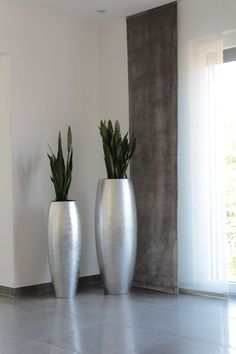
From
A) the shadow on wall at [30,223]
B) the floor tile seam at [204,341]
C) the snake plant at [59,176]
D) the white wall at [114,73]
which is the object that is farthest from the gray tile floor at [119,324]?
the white wall at [114,73]

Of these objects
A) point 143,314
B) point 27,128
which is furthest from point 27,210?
point 143,314

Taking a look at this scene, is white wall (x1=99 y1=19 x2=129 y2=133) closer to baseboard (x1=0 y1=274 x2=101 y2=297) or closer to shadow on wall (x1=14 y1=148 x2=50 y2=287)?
shadow on wall (x1=14 y1=148 x2=50 y2=287)

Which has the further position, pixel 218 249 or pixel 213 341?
pixel 218 249

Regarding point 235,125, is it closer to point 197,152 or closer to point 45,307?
point 197,152

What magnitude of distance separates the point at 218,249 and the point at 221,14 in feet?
6.76

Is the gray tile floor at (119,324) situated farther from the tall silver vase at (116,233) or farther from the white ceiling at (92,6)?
the white ceiling at (92,6)

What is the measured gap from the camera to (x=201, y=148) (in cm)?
473

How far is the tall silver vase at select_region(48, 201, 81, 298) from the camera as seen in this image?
465 centimetres

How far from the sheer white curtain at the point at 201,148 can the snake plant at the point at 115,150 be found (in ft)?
1.68

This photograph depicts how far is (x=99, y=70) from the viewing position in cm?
565

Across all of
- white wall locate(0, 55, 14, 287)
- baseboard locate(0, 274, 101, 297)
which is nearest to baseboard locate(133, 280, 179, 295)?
baseboard locate(0, 274, 101, 297)

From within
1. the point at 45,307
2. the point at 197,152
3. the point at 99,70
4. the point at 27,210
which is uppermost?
the point at 99,70

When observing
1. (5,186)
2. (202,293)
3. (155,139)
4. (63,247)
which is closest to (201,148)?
(155,139)

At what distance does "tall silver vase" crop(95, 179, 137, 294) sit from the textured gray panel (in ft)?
0.89
